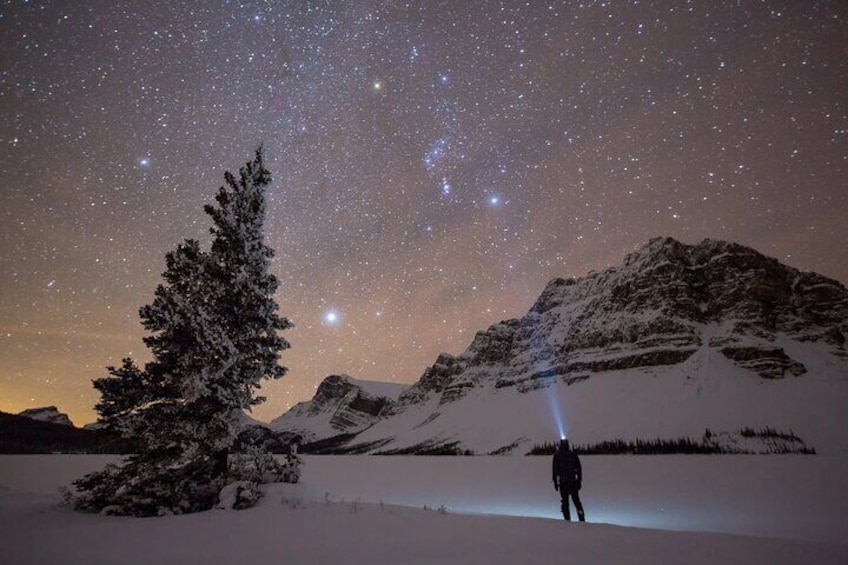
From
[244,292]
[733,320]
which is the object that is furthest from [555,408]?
[244,292]

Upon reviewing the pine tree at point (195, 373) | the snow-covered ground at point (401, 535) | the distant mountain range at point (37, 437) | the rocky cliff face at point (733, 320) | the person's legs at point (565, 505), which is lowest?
the distant mountain range at point (37, 437)

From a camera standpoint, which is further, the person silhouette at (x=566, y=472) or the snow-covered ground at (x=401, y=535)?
the person silhouette at (x=566, y=472)

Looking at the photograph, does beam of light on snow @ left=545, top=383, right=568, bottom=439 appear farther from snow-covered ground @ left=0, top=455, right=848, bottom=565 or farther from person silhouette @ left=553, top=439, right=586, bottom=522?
person silhouette @ left=553, top=439, right=586, bottom=522

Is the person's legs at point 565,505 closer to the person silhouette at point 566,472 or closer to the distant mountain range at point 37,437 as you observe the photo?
the person silhouette at point 566,472

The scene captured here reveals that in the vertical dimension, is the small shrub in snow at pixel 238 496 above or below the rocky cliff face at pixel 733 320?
below

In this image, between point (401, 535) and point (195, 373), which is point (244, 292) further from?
point (401, 535)

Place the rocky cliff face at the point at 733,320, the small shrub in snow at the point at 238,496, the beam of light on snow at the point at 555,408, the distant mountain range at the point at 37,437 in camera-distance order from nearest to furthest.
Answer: the small shrub in snow at the point at 238,496 → the distant mountain range at the point at 37,437 → the beam of light on snow at the point at 555,408 → the rocky cliff face at the point at 733,320

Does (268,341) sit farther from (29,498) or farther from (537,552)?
(537,552)

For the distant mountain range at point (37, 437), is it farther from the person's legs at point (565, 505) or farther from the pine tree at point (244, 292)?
the person's legs at point (565, 505)

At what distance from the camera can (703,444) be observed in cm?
9119

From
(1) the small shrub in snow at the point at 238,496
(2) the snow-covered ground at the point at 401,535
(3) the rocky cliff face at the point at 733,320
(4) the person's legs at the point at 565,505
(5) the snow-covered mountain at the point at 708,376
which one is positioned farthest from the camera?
(3) the rocky cliff face at the point at 733,320

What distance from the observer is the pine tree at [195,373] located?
12.4 metres

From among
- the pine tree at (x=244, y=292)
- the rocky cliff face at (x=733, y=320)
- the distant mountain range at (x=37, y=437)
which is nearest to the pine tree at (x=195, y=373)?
the pine tree at (x=244, y=292)

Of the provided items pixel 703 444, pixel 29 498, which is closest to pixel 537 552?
pixel 29 498
